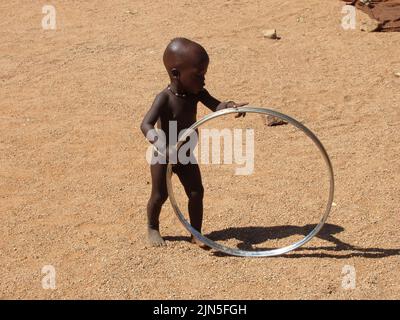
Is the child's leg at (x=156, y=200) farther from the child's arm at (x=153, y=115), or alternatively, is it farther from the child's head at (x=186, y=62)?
the child's head at (x=186, y=62)

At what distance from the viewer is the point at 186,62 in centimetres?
405

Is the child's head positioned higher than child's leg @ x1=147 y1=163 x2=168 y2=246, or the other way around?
the child's head

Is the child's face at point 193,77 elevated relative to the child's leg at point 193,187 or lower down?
elevated

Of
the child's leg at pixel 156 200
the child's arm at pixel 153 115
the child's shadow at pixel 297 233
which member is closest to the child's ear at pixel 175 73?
the child's arm at pixel 153 115

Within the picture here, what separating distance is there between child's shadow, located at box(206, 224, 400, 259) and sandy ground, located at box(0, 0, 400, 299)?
0.05 feet

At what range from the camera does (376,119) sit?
6.73 meters

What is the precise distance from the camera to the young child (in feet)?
13.3

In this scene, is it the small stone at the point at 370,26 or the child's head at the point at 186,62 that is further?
the small stone at the point at 370,26

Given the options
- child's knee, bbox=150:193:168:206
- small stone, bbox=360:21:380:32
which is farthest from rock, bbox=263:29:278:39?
child's knee, bbox=150:193:168:206

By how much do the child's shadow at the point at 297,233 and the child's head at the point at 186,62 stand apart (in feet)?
4.33

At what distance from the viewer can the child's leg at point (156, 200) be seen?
4477 mm

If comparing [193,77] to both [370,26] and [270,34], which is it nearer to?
[270,34]

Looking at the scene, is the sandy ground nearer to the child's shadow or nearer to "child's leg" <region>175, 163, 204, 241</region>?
the child's shadow

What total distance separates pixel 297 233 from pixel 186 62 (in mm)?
1697
